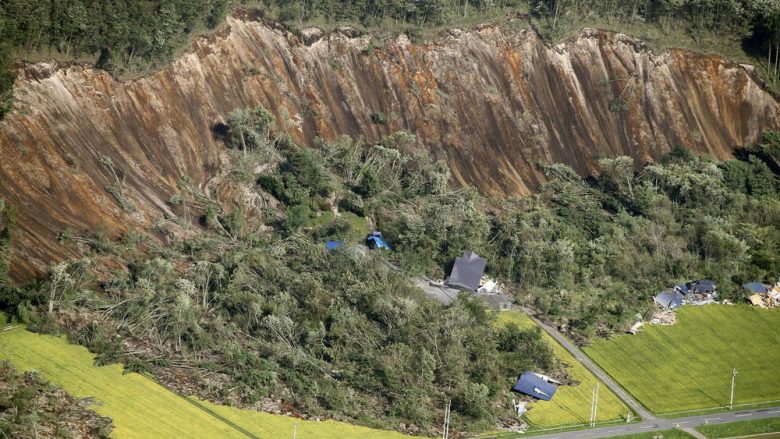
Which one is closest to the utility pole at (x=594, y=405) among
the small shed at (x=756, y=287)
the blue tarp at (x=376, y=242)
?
the blue tarp at (x=376, y=242)

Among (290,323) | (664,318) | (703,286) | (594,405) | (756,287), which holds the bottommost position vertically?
(594,405)

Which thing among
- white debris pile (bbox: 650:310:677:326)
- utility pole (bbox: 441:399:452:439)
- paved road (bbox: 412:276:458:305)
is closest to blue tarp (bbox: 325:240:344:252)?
paved road (bbox: 412:276:458:305)

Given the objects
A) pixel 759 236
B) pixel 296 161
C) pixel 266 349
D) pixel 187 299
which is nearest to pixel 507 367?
pixel 266 349

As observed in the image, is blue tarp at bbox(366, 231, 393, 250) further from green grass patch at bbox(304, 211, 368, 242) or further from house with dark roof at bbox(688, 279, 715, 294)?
house with dark roof at bbox(688, 279, 715, 294)

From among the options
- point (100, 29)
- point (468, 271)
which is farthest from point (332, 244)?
point (100, 29)

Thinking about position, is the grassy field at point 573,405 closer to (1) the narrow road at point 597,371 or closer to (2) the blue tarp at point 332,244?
(1) the narrow road at point 597,371

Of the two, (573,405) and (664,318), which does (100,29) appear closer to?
(573,405)
